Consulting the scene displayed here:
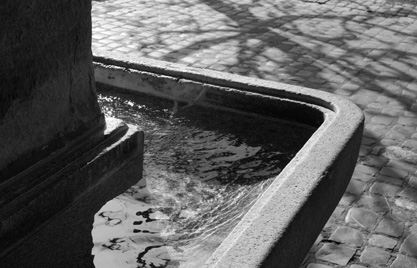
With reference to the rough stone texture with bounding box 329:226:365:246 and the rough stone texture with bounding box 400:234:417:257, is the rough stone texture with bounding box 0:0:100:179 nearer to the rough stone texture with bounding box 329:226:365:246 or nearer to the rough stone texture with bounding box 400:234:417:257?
the rough stone texture with bounding box 329:226:365:246

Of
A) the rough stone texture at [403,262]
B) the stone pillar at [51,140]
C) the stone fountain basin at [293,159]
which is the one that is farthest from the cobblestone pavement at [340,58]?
the stone pillar at [51,140]

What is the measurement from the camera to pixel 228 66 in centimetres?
616

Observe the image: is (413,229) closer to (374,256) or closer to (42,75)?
(374,256)

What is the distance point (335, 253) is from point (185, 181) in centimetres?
83

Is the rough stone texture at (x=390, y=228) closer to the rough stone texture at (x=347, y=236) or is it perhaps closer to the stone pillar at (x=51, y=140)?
the rough stone texture at (x=347, y=236)

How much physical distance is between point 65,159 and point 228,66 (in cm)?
361

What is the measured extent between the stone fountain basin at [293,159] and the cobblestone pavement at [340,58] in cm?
47

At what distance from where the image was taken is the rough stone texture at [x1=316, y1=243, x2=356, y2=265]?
325 cm

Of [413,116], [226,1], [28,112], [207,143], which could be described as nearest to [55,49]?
[28,112]

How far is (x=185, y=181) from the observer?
3314mm

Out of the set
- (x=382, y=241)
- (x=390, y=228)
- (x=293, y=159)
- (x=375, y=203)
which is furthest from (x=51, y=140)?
(x=375, y=203)

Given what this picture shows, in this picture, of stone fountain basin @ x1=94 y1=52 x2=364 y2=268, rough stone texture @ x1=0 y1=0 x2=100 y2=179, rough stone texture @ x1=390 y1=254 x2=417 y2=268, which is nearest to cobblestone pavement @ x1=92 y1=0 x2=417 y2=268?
rough stone texture @ x1=390 y1=254 x2=417 y2=268

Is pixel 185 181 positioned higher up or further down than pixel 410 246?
higher up

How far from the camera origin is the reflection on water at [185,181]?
2800mm
